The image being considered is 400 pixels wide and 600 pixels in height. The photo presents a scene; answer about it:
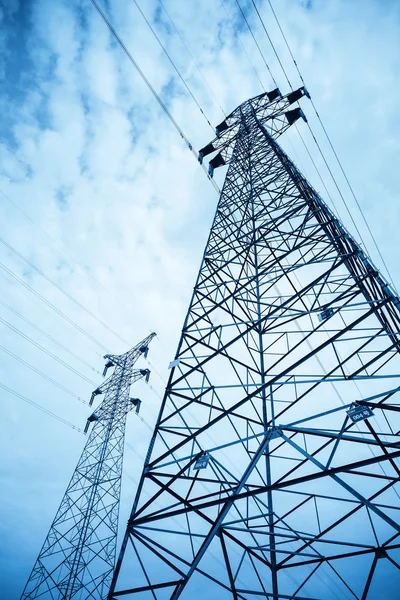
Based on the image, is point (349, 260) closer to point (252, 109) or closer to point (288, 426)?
point (288, 426)

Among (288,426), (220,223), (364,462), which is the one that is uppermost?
(220,223)

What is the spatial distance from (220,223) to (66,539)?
13.0 metres

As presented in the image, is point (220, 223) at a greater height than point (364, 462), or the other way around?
point (220, 223)

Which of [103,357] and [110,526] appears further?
[103,357]

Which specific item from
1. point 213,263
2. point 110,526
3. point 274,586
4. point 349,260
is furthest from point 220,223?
point 110,526

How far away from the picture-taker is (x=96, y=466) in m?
12.8

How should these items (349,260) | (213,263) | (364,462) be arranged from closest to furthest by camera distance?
(364,462) → (349,260) → (213,263)

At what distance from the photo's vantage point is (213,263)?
8.05 metres

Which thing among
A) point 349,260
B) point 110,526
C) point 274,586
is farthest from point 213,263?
point 110,526

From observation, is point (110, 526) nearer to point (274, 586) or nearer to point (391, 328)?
point (274, 586)

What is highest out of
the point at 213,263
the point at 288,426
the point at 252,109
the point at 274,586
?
the point at 252,109

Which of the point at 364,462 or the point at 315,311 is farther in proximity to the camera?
the point at 315,311

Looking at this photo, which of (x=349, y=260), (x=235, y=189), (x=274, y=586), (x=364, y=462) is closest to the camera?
(x=364, y=462)

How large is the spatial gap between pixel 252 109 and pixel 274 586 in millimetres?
15757
